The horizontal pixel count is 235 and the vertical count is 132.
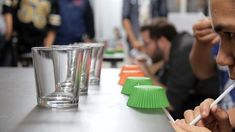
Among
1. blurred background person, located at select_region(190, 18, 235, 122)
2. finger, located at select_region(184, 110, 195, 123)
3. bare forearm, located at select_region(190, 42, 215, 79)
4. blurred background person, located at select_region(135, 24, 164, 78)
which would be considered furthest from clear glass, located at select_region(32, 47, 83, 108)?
blurred background person, located at select_region(135, 24, 164, 78)

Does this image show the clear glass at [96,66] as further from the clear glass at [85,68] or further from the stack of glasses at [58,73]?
the stack of glasses at [58,73]

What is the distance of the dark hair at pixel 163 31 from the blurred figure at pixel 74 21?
0.91m

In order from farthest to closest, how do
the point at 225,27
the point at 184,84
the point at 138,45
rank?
the point at 138,45 → the point at 184,84 → the point at 225,27

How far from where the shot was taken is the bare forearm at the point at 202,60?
1834mm

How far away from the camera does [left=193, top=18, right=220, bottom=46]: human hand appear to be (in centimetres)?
146

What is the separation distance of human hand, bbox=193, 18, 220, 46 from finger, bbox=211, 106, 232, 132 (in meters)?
0.57

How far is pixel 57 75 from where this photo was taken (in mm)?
874

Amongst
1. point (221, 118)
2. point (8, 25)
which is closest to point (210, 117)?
point (221, 118)

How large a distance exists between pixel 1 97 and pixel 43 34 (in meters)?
2.80

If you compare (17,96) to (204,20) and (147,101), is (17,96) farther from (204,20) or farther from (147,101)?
(204,20)

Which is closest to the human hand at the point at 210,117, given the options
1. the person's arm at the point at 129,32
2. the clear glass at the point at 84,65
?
the clear glass at the point at 84,65

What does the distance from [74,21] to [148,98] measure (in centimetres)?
332

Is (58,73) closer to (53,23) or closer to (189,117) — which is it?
(189,117)

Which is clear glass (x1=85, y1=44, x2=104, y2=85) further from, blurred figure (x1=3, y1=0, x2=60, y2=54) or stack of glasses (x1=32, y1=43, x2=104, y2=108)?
blurred figure (x1=3, y1=0, x2=60, y2=54)
